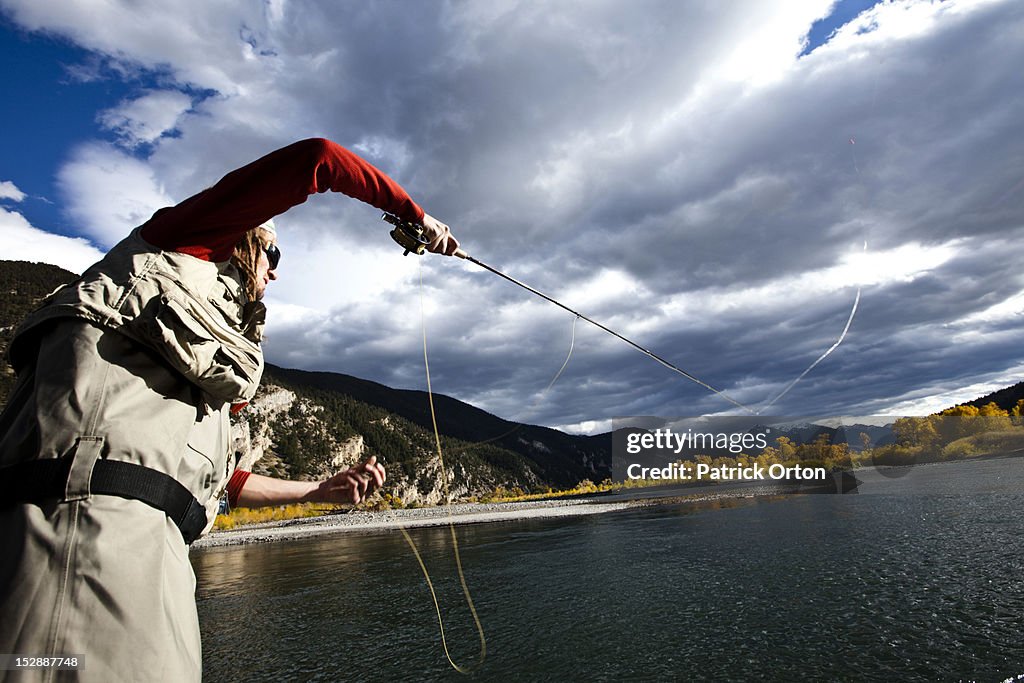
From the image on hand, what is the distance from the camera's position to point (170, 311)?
1848mm

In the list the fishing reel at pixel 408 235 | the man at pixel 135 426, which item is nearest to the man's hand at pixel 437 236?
the fishing reel at pixel 408 235

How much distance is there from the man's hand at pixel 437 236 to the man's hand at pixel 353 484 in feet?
3.94

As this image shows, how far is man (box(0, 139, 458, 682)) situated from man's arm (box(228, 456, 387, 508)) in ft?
0.91

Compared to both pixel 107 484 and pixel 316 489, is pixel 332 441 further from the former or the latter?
pixel 107 484

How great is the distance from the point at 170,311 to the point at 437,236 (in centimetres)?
147

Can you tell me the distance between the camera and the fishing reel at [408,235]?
9.64 feet

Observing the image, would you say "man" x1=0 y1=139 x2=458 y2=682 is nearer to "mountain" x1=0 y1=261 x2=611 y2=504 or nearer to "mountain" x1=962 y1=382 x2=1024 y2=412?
"mountain" x1=0 y1=261 x2=611 y2=504

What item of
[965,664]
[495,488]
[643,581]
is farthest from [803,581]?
[495,488]

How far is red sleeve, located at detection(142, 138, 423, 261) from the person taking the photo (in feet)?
6.59

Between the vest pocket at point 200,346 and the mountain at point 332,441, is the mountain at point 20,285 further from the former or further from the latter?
the vest pocket at point 200,346

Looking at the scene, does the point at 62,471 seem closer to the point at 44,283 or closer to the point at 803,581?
the point at 803,581

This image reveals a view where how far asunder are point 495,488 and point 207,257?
144311mm

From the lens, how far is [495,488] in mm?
141500

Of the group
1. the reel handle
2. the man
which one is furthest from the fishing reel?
the man
